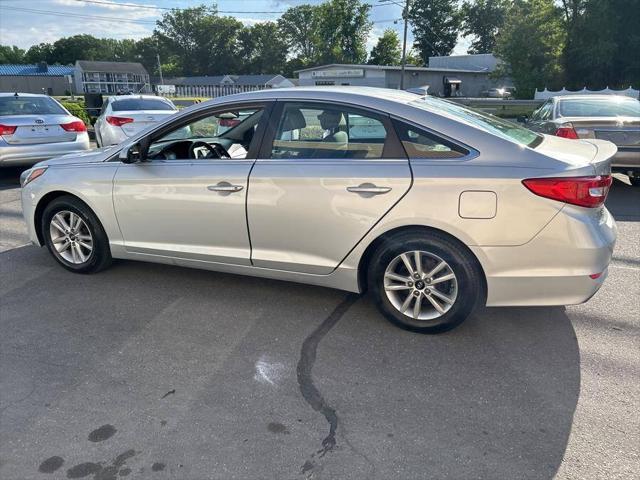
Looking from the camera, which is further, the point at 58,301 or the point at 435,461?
the point at 58,301

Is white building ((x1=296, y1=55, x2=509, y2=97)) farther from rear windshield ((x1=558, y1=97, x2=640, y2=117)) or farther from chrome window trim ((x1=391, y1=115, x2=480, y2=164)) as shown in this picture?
chrome window trim ((x1=391, y1=115, x2=480, y2=164))

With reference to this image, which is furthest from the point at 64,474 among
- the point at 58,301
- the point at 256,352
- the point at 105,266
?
the point at 105,266

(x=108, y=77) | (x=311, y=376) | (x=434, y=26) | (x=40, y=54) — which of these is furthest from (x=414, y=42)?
(x=311, y=376)

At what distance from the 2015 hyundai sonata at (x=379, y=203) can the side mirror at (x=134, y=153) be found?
2cm

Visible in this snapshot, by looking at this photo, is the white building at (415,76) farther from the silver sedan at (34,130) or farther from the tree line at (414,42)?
the silver sedan at (34,130)

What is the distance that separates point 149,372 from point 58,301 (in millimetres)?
1509

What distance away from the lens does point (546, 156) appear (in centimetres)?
323

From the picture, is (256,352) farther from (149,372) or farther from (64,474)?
(64,474)

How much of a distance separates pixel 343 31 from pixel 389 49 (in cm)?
912

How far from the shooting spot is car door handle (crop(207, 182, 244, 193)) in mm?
3812

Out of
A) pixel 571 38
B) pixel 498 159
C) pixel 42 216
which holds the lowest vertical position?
pixel 42 216

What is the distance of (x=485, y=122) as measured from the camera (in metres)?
3.78

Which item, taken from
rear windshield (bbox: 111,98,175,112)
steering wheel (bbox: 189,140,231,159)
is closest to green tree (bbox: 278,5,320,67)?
rear windshield (bbox: 111,98,175,112)

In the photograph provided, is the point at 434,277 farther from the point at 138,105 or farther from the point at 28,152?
the point at 138,105
